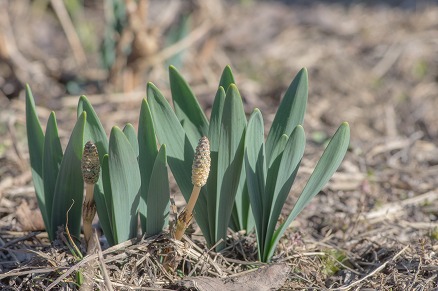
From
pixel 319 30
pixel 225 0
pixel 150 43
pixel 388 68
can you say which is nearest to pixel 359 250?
pixel 150 43

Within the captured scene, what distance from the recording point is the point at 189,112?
1.84 m

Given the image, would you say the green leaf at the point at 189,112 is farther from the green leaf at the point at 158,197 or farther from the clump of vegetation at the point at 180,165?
the green leaf at the point at 158,197

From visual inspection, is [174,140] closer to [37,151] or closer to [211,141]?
[211,141]

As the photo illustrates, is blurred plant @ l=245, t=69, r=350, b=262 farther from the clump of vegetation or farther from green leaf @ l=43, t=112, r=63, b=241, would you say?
green leaf @ l=43, t=112, r=63, b=241

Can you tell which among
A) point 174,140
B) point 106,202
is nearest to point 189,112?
point 174,140

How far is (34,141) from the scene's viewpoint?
6.04ft

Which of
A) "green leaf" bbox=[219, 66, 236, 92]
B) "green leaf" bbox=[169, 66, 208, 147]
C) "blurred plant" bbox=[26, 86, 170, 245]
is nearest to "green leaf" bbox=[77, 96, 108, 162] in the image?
"blurred plant" bbox=[26, 86, 170, 245]

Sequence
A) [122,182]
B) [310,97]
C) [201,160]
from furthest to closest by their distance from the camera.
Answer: [310,97], [122,182], [201,160]

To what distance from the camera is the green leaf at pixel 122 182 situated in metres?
1.58

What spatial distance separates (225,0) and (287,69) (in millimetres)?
1613

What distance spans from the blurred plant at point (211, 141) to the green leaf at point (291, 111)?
0.48ft

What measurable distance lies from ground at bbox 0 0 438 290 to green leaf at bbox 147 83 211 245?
219 millimetres

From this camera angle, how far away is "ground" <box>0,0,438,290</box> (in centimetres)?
196

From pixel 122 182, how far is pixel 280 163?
0.44 meters
